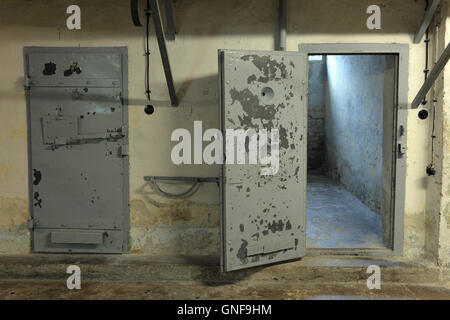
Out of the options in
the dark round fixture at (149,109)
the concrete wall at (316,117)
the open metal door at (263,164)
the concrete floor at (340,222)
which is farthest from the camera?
the concrete wall at (316,117)

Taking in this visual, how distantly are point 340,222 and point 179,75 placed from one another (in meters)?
2.39

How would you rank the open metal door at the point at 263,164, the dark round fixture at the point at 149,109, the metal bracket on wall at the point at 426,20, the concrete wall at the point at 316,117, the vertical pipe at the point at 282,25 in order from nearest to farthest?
the open metal door at the point at 263,164 < the metal bracket on wall at the point at 426,20 < the vertical pipe at the point at 282,25 < the dark round fixture at the point at 149,109 < the concrete wall at the point at 316,117

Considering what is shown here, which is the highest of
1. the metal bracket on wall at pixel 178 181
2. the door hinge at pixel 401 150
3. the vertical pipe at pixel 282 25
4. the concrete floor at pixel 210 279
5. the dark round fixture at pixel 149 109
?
the vertical pipe at pixel 282 25

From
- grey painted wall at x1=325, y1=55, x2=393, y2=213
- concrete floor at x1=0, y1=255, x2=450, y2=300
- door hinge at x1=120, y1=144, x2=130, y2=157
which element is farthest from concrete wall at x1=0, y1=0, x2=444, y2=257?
grey painted wall at x1=325, y1=55, x2=393, y2=213

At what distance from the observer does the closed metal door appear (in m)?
3.26

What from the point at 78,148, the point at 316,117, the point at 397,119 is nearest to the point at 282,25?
the point at 397,119

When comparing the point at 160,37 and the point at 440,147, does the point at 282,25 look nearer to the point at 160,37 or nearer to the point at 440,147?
the point at 160,37

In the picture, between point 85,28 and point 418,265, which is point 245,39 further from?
point 418,265

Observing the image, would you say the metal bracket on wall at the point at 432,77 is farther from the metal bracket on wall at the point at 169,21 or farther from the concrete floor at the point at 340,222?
the metal bracket on wall at the point at 169,21

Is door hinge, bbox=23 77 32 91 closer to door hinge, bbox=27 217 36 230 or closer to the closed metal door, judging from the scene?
the closed metal door

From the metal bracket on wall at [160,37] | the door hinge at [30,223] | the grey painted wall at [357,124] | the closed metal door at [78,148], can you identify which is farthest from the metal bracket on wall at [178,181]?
the grey painted wall at [357,124]

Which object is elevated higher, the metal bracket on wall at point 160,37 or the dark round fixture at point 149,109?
the metal bracket on wall at point 160,37

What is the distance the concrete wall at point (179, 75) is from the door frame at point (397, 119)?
0.06 meters

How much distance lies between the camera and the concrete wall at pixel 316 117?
7.96 m
